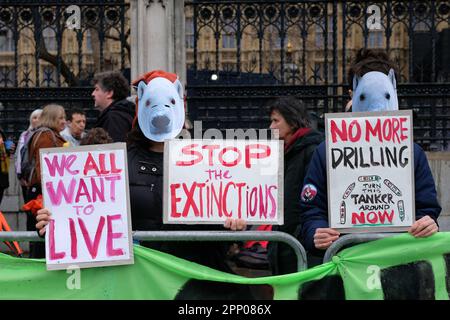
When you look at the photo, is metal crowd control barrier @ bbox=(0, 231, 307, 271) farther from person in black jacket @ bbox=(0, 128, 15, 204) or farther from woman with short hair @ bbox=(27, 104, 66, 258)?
person in black jacket @ bbox=(0, 128, 15, 204)

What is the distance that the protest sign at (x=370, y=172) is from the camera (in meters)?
5.32

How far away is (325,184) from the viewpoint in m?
5.52

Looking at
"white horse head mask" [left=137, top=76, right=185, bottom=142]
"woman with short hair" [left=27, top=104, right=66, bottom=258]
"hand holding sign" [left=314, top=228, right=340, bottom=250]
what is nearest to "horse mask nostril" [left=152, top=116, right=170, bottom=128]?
"white horse head mask" [left=137, top=76, right=185, bottom=142]

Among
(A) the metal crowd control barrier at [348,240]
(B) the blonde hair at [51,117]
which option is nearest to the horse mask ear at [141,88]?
(A) the metal crowd control barrier at [348,240]

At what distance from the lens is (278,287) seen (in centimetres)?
516

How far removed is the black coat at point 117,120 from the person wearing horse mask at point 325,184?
2.25m

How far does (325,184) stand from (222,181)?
56 cm

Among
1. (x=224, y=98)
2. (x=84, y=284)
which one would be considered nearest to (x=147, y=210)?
(x=84, y=284)

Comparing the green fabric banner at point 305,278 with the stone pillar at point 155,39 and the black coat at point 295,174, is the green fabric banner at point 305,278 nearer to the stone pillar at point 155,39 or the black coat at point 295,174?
the black coat at point 295,174

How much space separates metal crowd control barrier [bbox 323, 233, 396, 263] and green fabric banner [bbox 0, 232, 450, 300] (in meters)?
0.03

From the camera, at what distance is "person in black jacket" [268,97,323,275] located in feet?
19.8

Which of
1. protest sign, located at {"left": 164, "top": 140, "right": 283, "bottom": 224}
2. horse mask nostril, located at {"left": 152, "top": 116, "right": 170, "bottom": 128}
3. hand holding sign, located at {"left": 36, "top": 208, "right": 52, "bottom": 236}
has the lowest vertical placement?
Result: hand holding sign, located at {"left": 36, "top": 208, "right": 52, "bottom": 236}
